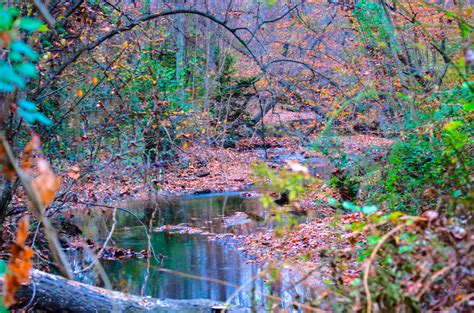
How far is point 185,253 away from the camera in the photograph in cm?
997

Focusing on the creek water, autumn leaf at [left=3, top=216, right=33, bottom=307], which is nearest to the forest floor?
the creek water

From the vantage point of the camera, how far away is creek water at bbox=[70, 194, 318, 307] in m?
7.80

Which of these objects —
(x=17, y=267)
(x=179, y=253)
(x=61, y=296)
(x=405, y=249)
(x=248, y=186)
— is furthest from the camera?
(x=248, y=186)

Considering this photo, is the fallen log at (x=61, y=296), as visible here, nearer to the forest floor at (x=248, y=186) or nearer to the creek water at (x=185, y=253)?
the creek water at (x=185, y=253)

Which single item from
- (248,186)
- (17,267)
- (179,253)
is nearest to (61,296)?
(17,267)

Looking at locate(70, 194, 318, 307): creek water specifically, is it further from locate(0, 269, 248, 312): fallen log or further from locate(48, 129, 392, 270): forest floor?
locate(48, 129, 392, 270): forest floor

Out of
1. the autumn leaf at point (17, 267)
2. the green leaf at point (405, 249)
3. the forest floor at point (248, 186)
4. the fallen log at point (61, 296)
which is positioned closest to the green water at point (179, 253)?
the fallen log at point (61, 296)

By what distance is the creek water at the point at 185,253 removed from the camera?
7.80 m

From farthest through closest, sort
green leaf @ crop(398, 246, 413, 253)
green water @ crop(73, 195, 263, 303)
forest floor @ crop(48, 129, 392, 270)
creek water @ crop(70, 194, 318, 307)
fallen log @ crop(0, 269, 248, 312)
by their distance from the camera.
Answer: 1. green water @ crop(73, 195, 263, 303)
2. creek water @ crop(70, 194, 318, 307)
3. forest floor @ crop(48, 129, 392, 270)
4. fallen log @ crop(0, 269, 248, 312)
5. green leaf @ crop(398, 246, 413, 253)

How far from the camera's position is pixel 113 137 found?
7.79 metres

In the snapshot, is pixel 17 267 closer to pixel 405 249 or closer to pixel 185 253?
pixel 405 249

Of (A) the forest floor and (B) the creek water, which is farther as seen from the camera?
(B) the creek water

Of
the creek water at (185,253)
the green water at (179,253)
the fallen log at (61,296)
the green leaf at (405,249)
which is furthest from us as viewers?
the green water at (179,253)

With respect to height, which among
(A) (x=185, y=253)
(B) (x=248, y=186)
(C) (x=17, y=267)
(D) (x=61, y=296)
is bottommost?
(A) (x=185, y=253)
